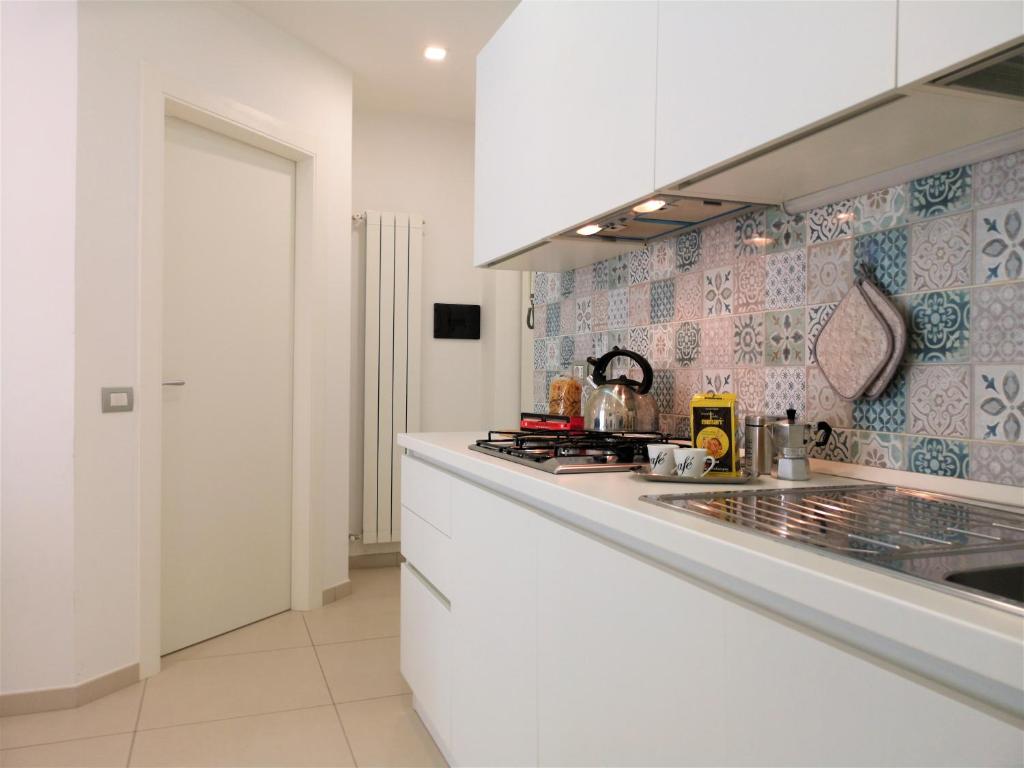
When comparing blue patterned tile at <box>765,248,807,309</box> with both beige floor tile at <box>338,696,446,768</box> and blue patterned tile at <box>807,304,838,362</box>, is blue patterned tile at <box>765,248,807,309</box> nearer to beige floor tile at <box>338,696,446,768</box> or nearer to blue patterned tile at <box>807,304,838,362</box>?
blue patterned tile at <box>807,304,838,362</box>

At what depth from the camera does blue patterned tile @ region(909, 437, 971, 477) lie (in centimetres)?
129

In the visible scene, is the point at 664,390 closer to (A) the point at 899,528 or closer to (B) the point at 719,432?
(B) the point at 719,432

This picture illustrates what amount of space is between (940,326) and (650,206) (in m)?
Result: 0.67

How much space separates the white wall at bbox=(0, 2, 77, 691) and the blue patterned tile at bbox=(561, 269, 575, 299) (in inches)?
68.1

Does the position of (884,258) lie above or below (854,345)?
above

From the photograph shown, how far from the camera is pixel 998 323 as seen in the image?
48.3 inches

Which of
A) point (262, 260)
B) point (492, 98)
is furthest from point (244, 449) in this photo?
point (492, 98)

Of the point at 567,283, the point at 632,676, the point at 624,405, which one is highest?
the point at 567,283

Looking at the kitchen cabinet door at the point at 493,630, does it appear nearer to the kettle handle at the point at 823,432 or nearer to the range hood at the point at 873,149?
the kettle handle at the point at 823,432

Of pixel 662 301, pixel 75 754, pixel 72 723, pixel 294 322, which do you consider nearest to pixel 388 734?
pixel 75 754

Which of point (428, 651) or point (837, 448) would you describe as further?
point (428, 651)

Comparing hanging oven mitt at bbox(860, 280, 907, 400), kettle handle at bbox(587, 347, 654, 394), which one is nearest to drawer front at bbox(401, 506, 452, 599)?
kettle handle at bbox(587, 347, 654, 394)

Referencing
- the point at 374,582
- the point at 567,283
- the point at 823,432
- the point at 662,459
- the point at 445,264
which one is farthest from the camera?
the point at 445,264

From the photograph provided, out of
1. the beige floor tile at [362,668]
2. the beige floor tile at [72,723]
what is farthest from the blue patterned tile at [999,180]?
the beige floor tile at [72,723]
